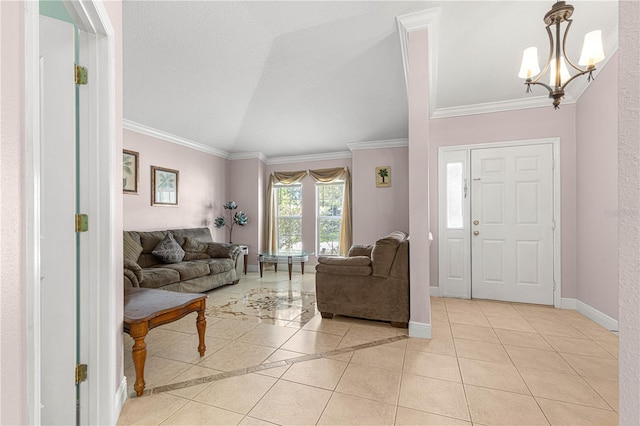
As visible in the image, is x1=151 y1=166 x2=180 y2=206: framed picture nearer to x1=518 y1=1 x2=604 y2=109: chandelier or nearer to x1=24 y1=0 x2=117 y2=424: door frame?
x1=24 y1=0 x2=117 y2=424: door frame

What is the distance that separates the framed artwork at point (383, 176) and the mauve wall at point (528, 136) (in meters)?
1.34

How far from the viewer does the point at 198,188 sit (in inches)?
216

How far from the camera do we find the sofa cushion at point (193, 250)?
458 cm

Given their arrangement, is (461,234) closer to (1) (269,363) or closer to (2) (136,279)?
(1) (269,363)

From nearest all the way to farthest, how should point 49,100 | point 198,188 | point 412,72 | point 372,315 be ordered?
point 49,100
point 412,72
point 372,315
point 198,188

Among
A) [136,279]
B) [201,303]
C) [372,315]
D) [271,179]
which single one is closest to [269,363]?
[201,303]

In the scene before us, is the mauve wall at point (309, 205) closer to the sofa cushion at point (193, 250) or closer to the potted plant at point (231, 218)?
the potted plant at point (231, 218)

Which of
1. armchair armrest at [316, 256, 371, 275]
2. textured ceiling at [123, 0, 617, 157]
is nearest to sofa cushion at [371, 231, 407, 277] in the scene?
armchair armrest at [316, 256, 371, 275]

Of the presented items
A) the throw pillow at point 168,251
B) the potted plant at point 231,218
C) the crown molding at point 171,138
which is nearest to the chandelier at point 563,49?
the throw pillow at point 168,251

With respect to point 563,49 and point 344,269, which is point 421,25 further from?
point 344,269

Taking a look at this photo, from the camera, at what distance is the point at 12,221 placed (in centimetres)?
70

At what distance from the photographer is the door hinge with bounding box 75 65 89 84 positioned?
1.40m

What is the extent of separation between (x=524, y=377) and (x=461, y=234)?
2221mm

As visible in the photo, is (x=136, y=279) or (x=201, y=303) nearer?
(x=201, y=303)
